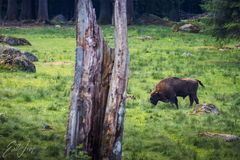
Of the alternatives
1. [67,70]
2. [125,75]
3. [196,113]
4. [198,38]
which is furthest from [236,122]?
[198,38]

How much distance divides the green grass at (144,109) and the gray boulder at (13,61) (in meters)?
0.51

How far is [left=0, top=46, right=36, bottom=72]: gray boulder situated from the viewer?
77.1 ft

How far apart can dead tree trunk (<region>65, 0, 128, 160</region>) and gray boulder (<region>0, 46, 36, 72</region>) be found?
12.8m

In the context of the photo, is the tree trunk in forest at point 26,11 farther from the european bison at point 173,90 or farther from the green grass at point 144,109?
the european bison at point 173,90

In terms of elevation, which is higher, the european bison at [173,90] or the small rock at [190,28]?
the european bison at [173,90]

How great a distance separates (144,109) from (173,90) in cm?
124

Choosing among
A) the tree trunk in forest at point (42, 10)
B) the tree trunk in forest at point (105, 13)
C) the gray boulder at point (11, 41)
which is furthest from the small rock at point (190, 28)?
the gray boulder at point (11, 41)

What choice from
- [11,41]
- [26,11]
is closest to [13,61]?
[11,41]

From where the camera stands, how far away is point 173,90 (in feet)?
58.9

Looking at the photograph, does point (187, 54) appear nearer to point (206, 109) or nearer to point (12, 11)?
point (206, 109)

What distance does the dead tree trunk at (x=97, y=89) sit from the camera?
10789mm

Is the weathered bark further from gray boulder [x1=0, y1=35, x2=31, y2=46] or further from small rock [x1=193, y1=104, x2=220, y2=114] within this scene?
gray boulder [x1=0, y1=35, x2=31, y2=46]

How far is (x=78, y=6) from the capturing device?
11.1m

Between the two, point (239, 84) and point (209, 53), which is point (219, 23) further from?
point (239, 84)
